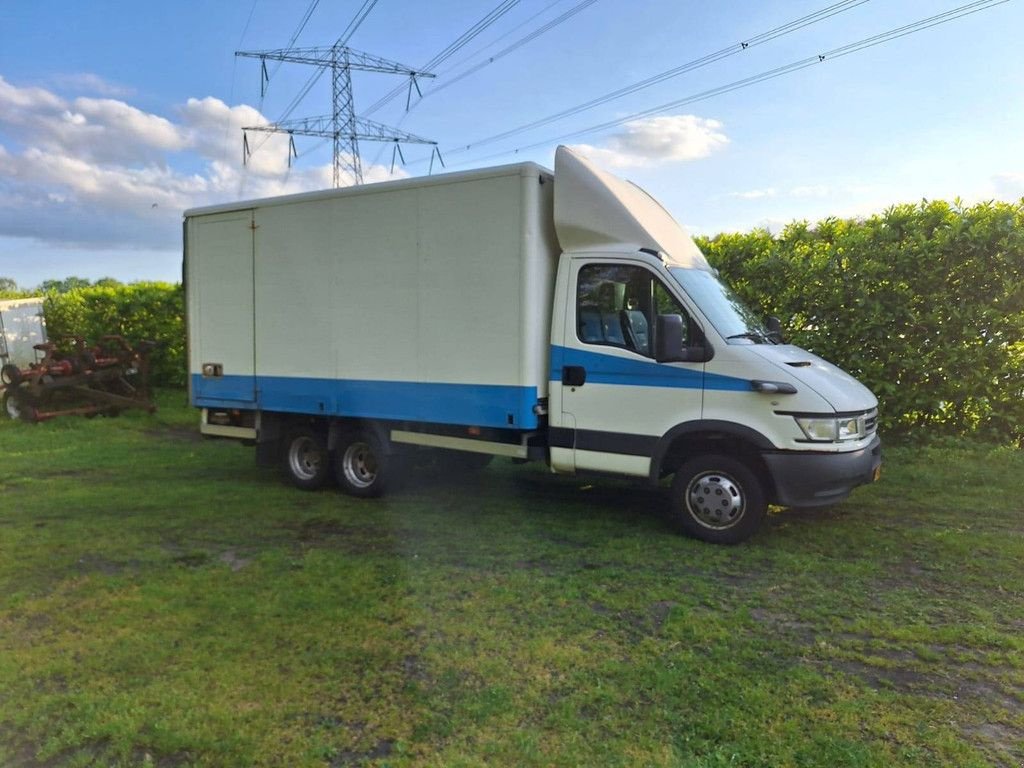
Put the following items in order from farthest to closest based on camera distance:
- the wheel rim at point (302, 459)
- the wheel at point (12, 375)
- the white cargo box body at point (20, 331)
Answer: the white cargo box body at point (20, 331)
the wheel at point (12, 375)
the wheel rim at point (302, 459)

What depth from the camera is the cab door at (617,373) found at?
19.7 feet

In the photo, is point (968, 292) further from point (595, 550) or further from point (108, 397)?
point (108, 397)

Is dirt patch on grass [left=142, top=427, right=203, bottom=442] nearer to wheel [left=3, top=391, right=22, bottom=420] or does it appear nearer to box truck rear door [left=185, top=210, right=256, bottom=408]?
wheel [left=3, top=391, right=22, bottom=420]

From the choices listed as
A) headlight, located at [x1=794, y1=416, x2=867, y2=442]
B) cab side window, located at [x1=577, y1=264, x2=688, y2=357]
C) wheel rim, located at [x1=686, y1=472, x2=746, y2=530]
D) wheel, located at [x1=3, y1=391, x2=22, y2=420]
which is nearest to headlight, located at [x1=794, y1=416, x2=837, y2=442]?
headlight, located at [x1=794, y1=416, x2=867, y2=442]

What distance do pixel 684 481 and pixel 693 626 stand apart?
1.88 m

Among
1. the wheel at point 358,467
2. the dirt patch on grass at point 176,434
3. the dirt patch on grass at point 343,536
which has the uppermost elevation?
the wheel at point 358,467

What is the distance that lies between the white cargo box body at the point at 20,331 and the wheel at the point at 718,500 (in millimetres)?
14540

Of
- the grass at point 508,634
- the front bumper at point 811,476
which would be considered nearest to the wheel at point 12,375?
the grass at point 508,634

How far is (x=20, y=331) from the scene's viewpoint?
1557cm

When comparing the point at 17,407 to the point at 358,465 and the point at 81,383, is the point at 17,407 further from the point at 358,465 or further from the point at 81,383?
the point at 358,465

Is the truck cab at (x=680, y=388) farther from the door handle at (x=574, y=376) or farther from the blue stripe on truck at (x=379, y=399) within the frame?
the blue stripe on truck at (x=379, y=399)

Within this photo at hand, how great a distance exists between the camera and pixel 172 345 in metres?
15.8

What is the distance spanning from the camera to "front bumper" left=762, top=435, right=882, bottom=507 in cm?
557

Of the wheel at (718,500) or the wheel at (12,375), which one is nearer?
the wheel at (718,500)
